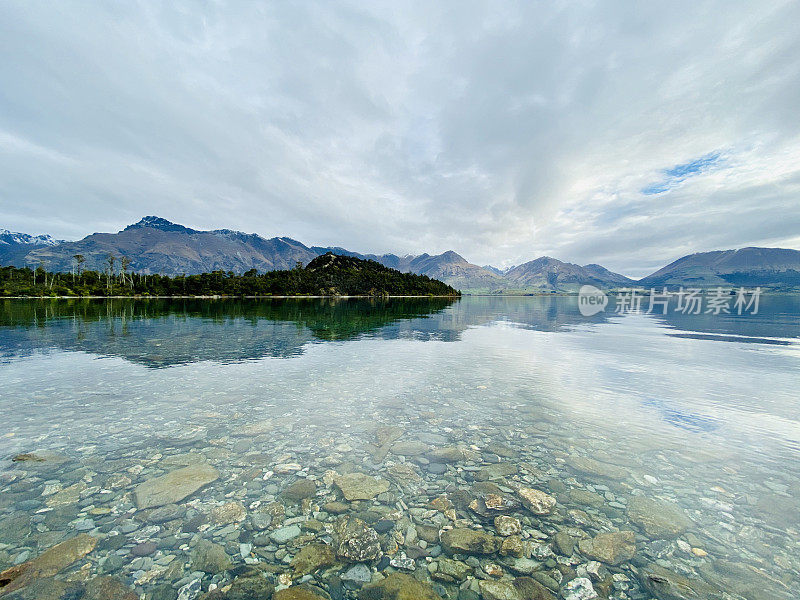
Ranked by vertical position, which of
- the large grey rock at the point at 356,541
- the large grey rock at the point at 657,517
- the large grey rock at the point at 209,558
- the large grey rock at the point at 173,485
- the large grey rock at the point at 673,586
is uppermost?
the large grey rock at the point at 673,586

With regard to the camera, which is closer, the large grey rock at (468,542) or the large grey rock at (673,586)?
the large grey rock at (673,586)

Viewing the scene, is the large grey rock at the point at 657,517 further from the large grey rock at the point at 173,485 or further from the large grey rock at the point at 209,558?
the large grey rock at the point at 173,485

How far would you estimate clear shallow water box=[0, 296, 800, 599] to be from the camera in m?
7.90

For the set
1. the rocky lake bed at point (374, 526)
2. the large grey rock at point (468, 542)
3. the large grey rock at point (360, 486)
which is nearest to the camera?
the rocky lake bed at point (374, 526)

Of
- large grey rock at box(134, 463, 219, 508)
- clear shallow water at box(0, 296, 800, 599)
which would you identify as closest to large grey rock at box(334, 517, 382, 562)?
clear shallow water at box(0, 296, 800, 599)

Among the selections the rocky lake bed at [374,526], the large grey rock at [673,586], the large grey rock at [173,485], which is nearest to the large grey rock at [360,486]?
the rocky lake bed at [374,526]

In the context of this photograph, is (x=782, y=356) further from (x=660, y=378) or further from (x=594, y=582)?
(x=594, y=582)

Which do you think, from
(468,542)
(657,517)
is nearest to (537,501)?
(468,542)

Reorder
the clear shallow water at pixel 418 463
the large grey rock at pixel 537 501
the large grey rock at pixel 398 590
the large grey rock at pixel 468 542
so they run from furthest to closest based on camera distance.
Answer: the large grey rock at pixel 537 501
the large grey rock at pixel 468 542
the clear shallow water at pixel 418 463
the large grey rock at pixel 398 590

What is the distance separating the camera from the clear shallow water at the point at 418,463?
7902mm

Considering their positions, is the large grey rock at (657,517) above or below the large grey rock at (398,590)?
above

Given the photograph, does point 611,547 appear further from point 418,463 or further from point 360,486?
point 360,486

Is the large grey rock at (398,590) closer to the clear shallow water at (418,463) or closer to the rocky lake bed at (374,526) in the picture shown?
the rocky lake bed at (374,526)

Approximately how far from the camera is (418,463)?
12.7 meters
